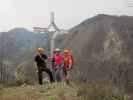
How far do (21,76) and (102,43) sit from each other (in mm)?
63720

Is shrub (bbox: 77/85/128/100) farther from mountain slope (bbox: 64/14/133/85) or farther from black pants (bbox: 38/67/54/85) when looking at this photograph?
mountain slope (bbox: 64/14/133/85)

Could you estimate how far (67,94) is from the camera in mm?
15336

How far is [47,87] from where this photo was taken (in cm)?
1741

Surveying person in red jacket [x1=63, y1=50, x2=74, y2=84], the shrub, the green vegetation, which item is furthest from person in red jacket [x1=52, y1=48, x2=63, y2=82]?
the shrub

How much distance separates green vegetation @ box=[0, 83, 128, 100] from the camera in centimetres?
1451

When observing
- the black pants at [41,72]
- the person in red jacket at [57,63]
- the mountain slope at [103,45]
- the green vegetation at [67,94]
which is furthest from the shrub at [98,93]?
the mountain slope at [103,45]

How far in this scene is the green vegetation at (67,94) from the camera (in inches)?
571

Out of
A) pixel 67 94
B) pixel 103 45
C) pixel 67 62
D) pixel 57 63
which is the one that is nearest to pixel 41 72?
pixel 57 63

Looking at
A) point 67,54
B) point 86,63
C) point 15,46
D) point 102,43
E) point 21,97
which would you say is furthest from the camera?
point 15,46

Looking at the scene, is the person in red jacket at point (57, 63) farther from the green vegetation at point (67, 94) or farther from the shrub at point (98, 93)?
the shrub at point (98, 93)

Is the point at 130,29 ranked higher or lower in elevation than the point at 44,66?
higher

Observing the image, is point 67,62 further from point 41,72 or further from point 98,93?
point 98,93

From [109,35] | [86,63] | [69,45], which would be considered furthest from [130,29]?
[86,63]

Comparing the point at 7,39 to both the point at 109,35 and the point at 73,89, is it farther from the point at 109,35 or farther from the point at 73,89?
the point at 73,89
